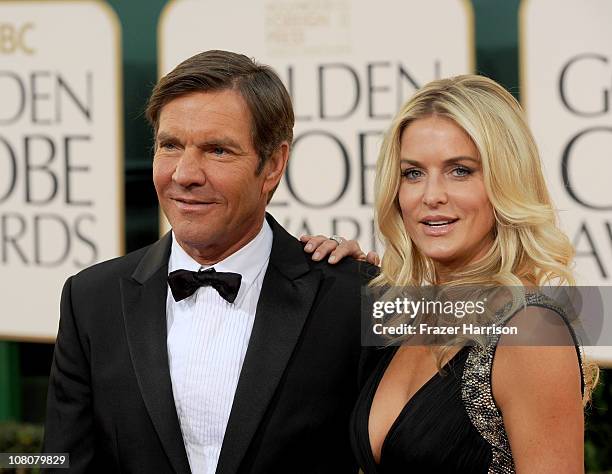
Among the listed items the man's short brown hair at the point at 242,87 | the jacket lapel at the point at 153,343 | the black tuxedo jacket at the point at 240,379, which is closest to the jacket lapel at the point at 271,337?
the black tuxedo jacket at the point at 240,379

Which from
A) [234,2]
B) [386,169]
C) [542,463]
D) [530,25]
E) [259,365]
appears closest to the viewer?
[542,463]

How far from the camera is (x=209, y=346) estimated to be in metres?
2.29

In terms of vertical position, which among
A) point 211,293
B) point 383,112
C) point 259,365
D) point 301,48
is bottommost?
point 259,365

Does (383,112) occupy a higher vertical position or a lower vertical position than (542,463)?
higher

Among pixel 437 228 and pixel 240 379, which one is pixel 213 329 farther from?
pixel 437 228

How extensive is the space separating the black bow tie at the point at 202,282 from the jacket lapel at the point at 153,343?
0.17 feet

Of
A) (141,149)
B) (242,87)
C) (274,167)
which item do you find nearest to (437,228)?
(274,167)

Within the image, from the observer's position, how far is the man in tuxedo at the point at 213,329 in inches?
87.7

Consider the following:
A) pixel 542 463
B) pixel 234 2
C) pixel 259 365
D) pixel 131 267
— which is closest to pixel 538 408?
pixel 542 463

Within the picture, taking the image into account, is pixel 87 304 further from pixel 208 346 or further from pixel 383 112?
pixel 383 112

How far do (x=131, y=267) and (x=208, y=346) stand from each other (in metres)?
0.30

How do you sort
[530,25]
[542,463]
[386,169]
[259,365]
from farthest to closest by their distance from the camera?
1. [530,25]
2. [386,169]
3. [259,365]
4. [542,463]

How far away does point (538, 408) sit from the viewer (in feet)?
6.68

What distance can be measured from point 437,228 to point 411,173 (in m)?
0.16
